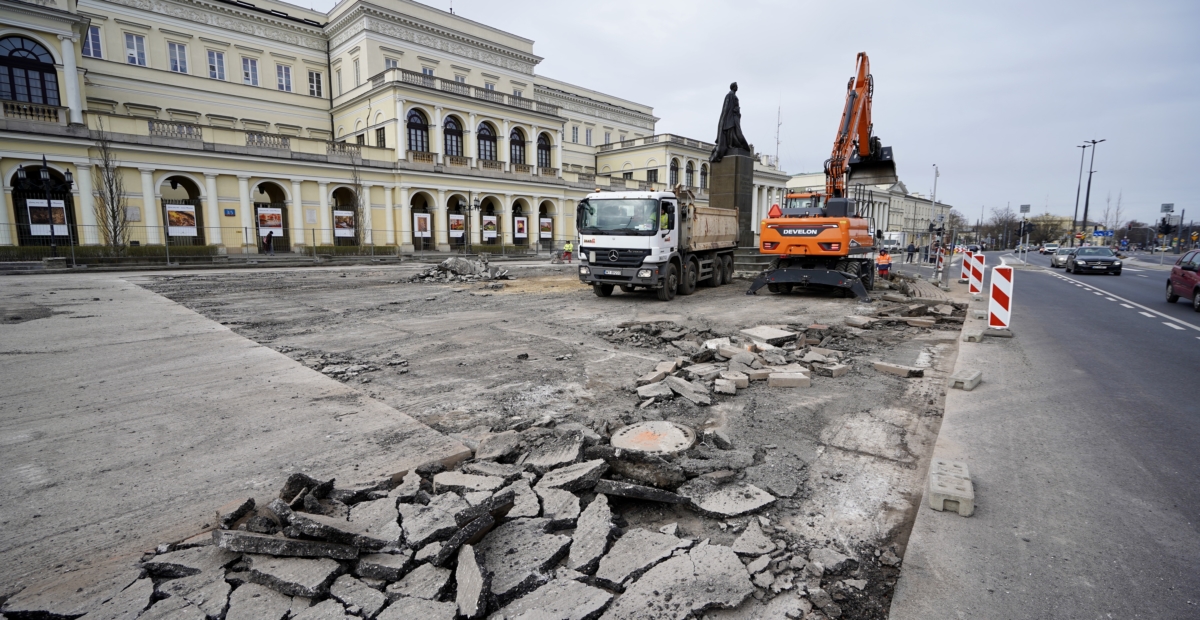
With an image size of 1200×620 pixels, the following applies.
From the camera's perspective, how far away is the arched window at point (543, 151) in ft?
174

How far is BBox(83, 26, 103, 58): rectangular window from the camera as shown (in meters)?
36.8

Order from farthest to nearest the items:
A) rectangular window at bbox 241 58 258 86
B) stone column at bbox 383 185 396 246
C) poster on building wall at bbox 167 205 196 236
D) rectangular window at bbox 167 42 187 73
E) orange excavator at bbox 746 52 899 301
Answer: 1. rectangular window at bbox 241 58 258 86
2. stone column at bbox 383 185 396 246
3. rectangular window at bbox 167 42 187 73
4. poster on building wall at bbox 167 205 196 236
5. orange excavator at bbox 746 52 899 301

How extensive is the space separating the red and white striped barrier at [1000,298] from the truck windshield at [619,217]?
7.08 metres

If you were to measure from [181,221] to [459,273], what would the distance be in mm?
20199

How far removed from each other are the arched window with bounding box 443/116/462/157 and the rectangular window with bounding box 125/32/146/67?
20.9m

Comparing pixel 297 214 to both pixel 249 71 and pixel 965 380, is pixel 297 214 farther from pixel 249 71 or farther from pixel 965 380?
pixel 965 380

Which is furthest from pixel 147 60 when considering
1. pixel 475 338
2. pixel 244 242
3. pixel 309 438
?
pixel 309 438

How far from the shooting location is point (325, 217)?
37531mm

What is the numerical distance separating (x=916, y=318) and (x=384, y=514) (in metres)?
11.1

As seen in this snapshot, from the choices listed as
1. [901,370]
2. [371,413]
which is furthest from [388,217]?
[901,370]

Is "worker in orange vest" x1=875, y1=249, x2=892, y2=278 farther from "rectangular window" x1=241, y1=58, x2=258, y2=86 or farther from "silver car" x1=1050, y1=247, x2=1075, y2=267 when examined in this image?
"rectangular window" x1=241, y1=58, x2=258, y2=86

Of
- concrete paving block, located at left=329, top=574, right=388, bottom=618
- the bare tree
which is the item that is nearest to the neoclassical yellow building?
the bare tree

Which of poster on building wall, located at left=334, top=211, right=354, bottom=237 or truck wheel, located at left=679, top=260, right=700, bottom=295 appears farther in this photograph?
poster on building wall, located at left=334, top=211, right=354, bottom=237

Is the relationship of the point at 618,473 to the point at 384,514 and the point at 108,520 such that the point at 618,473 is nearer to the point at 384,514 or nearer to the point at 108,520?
the point at 384,514
